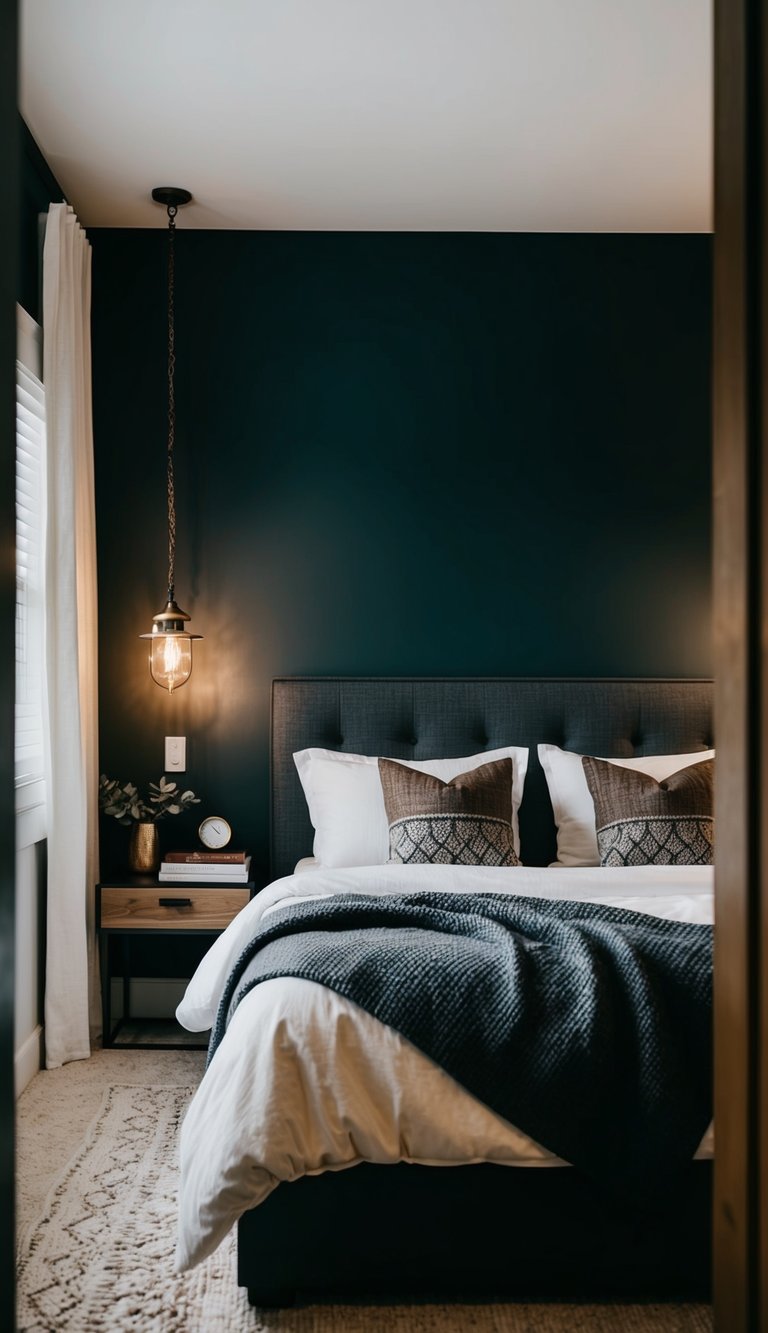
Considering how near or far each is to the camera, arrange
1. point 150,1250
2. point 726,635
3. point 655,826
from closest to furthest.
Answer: point 726,635, point 150,1250, point 655,826

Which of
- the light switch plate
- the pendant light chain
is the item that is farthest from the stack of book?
the pendant light chain

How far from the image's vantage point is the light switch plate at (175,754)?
13.0 feet

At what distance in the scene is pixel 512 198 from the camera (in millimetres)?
3770

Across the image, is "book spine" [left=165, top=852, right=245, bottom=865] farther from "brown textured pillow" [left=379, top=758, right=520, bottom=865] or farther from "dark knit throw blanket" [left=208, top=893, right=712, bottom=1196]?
"dark knit throw blanket" [left=208, top=893, right=712, bottom=1196]

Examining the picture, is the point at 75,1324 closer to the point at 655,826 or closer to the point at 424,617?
the point at 655,826

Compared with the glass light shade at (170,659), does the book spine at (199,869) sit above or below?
below

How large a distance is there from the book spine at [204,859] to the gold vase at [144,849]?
8 centimetres

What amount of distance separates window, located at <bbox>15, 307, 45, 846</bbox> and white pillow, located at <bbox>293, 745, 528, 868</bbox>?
0.93 metres

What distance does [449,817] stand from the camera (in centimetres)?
338

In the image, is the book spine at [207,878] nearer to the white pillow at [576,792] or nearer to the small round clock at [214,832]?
the small round clock at [214,832]

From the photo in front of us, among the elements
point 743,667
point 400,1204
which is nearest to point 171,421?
point 400,1204

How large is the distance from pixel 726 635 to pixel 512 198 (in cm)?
345

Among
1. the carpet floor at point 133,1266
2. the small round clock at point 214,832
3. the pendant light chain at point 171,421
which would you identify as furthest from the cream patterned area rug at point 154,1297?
the pendant light chain at point 171,421

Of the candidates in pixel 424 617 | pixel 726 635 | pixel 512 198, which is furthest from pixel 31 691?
pixel 726 635
